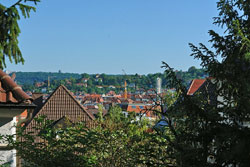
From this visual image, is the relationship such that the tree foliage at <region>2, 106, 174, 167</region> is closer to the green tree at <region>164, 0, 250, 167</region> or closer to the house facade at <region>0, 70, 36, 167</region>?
the house facade at <region>0, 70, 36, 167</region>

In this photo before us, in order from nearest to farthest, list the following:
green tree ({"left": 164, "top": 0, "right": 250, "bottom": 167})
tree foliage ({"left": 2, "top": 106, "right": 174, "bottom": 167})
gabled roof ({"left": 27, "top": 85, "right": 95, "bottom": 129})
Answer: green tree ({"left": 164, "top": 0, "right": 250, "bottom": 167})
tree foliage ({"left": 2, "top": 106, "right": 174, "bottom": 167})
gabled roof ({"left": 27, "top": 85, "right": 95, "bottom": 129})

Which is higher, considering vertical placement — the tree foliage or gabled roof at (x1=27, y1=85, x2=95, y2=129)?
the tree foliage

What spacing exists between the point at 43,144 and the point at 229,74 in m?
3.05

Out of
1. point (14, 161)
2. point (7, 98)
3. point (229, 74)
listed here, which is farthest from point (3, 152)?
point (229, 74)

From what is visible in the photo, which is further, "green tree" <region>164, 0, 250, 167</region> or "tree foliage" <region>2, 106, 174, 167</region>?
"tree foliage" <region>2, 106, 174, 167</region>

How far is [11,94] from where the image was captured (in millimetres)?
5910

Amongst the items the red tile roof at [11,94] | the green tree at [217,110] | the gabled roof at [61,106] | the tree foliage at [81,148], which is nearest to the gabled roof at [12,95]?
the red tile roof at [11,94]

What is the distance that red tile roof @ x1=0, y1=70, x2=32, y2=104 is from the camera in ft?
19.1

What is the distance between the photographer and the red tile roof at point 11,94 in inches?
230

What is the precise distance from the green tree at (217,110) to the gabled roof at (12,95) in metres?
2.51

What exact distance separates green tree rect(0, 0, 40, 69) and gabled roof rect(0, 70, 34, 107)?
242 millimetres

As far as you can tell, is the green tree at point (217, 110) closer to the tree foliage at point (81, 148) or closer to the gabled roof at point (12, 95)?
the tree foliage at point (81, 148)

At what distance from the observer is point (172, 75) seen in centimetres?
369

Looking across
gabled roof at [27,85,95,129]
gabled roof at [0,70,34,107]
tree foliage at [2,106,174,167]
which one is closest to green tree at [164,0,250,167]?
tree foliage at [2,106,174,167]
